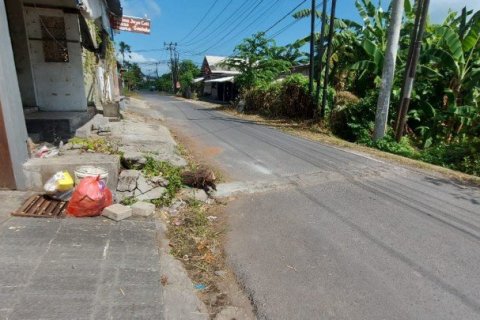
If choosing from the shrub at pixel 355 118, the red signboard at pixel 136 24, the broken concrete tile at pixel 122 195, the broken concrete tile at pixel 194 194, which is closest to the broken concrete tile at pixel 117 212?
the broken concrete tile at pixel 122 195

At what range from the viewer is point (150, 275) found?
297cm

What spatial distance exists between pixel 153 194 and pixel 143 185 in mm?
229

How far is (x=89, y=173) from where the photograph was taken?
437cm

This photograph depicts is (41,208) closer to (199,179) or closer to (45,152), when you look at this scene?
(45,152)

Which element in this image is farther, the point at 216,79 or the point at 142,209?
the point at 216,79

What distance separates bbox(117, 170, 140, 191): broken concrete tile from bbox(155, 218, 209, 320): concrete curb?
1609 millimetres

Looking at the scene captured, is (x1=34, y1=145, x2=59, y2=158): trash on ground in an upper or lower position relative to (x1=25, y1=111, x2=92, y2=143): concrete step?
lower

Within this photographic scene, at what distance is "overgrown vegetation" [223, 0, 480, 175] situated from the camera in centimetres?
1018

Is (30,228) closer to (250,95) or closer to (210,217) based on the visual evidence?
(210,217)

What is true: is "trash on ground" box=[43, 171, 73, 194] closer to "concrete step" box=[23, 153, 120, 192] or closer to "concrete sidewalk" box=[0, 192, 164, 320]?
"concrete step" box=[23, 153, 120, 192]

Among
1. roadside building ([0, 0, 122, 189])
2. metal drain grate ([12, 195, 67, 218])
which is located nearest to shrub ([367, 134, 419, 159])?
roadside building ([0, 0, 122, 189])

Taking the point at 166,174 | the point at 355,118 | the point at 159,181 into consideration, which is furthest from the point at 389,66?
the point at 159,181

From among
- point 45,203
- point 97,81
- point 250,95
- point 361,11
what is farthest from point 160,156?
point 250,95

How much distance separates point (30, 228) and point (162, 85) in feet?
248
